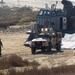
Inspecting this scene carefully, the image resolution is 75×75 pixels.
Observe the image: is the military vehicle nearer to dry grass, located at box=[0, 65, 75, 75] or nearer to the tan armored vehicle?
the tan armored vehicle

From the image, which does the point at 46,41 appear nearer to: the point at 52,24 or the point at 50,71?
the point at 52,24

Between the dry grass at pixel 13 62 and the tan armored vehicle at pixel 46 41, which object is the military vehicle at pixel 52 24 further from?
the dry grass at pixel 13 62

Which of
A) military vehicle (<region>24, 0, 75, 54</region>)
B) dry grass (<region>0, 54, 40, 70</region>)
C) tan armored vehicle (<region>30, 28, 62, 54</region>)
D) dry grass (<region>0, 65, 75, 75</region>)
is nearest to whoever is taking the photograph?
dry grass (<region>0, 65, 75, 75</region>)

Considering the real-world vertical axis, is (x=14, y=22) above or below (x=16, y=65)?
below

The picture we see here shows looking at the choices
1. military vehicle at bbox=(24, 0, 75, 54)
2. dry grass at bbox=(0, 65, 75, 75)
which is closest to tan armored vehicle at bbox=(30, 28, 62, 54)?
military vehicle at bbox=(24, 0, 75, 54)

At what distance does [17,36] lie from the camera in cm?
4894

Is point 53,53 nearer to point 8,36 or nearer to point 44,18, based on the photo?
point 44,18

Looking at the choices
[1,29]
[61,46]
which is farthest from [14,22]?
[61,46]

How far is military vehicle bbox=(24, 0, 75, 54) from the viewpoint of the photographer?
33.6m

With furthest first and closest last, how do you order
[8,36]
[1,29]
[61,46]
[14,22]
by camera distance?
1. [14,22]
2. [1,29]
3. [8,36]
4. [61,46]

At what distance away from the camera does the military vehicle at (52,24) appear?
3356cm

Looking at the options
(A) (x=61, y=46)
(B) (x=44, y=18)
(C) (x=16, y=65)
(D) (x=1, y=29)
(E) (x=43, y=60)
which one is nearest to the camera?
(C) (x=16, y=65)

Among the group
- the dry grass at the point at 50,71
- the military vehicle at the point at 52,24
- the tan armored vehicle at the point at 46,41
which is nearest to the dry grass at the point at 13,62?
the dry grass at the point at 50,71

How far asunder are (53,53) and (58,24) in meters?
8.51
